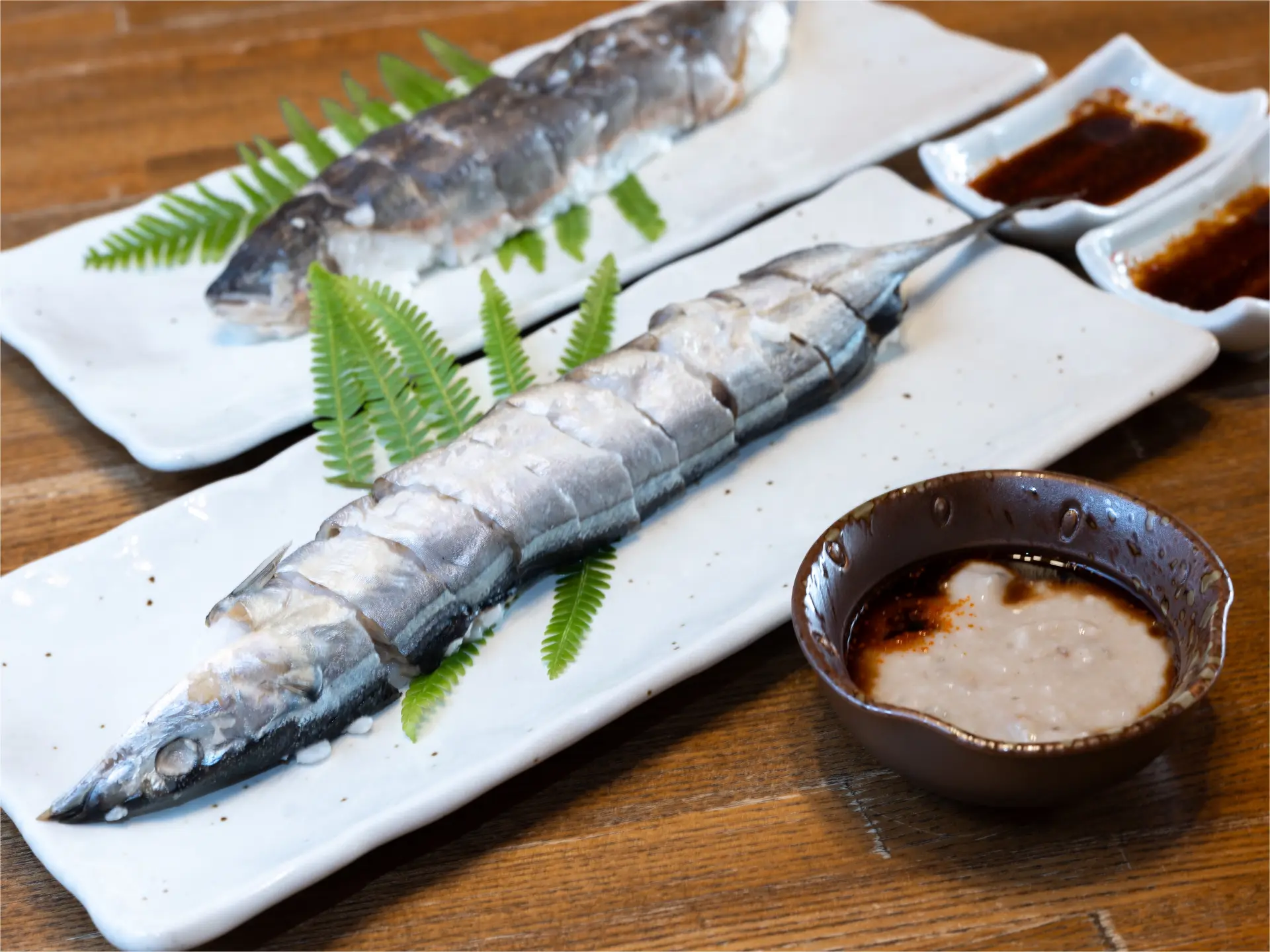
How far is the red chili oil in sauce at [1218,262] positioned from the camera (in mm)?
2812

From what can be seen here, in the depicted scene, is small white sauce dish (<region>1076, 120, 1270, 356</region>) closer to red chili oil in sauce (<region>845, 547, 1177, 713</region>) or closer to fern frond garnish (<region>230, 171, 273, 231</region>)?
red chili oil in sauce (<region>845, 547, 1177, 713</region>)

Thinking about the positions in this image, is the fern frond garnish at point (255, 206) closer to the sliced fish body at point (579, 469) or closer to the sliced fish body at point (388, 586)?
the sliced fish body at point (579, 469)

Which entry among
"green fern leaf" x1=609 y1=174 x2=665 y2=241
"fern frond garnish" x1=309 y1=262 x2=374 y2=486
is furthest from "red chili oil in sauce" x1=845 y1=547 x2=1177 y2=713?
"green fern leaf" x1=609 y1=174 x2=665 y2=241

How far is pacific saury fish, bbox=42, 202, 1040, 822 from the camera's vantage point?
6.05ft

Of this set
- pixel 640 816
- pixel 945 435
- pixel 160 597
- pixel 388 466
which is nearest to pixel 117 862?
pixel 160 597

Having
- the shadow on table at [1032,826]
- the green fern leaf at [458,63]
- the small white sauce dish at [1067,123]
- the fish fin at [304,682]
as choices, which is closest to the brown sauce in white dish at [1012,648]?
the shadow on table at [1032,826]

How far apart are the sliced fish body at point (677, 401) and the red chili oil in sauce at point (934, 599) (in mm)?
526

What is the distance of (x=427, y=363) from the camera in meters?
2.59

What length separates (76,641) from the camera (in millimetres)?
2145

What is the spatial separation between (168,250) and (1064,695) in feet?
8.24

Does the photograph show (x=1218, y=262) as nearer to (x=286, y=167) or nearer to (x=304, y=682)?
(x=304, y=682)

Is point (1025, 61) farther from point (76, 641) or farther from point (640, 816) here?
point (76, 641)

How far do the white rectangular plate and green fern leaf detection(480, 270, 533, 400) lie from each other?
7cm

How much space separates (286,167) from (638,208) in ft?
3.22
